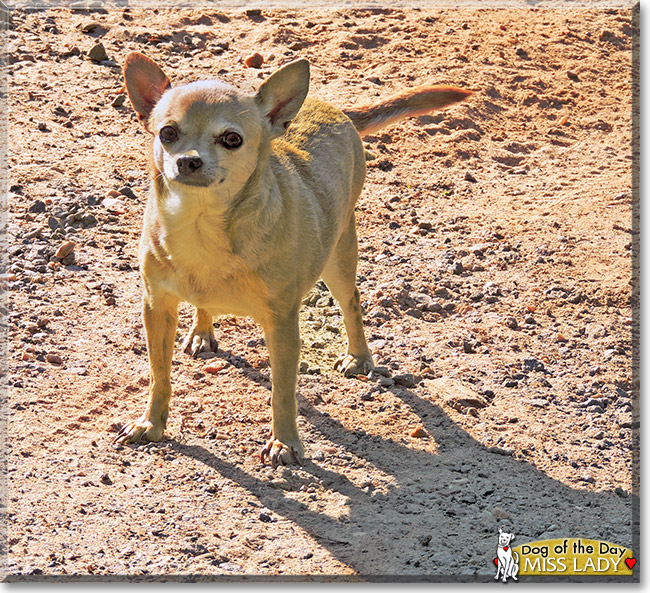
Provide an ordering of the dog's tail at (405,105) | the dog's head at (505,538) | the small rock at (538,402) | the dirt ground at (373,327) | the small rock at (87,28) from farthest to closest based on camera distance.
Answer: the small rock at (87,28) → the dog's tail at (405,105) → the small rock at (538,402) → the dirt ground at (373,327) → the dog's head at (505,538)

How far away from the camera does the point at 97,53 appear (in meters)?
10.6

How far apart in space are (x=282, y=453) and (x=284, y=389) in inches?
14.4

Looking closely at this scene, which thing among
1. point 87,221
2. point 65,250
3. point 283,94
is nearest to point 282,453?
point 283,94

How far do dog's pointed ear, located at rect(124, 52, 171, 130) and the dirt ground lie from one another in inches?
25.0

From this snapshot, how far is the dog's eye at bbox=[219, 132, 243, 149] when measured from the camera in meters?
5.45

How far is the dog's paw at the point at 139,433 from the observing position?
6.26 meters

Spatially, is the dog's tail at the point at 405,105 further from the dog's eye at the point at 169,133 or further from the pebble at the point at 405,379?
the dog's eye at the point at 169,133

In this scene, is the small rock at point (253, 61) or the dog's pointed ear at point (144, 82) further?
the small rock at point (253, 61)

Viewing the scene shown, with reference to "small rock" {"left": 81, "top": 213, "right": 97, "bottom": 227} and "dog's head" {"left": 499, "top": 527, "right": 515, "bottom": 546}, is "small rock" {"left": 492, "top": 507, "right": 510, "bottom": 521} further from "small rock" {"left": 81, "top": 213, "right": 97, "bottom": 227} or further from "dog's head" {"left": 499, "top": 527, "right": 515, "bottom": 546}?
"small rock" {"left": 81, "top": 213, "right": 97, "bottom": 227}

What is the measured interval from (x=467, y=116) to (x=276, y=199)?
16.7ft

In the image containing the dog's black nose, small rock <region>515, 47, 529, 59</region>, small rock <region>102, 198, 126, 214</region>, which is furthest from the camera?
small rock <region>515, 47, 529, 59</region>

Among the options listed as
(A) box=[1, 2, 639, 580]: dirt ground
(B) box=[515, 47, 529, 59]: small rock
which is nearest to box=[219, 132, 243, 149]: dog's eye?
(A) box=[1, 2, 639, 580]: dirt ground

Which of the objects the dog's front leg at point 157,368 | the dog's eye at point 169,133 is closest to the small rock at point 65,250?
the dog's front leg at point 157,368

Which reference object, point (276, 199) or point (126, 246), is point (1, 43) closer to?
point (126, 246)
